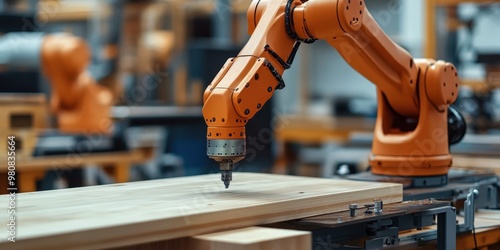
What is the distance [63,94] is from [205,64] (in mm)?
2168

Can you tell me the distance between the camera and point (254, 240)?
1.85 m

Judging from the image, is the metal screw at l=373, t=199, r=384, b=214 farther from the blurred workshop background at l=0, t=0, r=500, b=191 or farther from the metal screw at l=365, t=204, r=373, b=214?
the blurred workshop background at l=0, t=0, r=500, b=191

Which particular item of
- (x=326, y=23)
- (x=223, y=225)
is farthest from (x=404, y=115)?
(x=223, y=225)

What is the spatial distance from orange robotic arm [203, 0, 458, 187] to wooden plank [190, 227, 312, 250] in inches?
14.5

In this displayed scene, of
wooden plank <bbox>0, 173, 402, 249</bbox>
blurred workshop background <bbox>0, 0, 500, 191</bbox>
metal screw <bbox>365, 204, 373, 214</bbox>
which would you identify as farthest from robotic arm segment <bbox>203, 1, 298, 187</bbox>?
blurred workshop background <bbox>0, 0, 500, 191</bbox>

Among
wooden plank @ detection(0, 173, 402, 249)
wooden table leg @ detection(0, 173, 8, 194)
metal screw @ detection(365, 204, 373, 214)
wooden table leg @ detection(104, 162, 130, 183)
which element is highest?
wooden plank @ detection(0, 173, 402, 249)

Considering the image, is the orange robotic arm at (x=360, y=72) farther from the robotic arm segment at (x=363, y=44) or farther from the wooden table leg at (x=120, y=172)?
the wooden table leg at (x=120, y=172)

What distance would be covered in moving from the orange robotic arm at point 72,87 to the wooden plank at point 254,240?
4086 mm

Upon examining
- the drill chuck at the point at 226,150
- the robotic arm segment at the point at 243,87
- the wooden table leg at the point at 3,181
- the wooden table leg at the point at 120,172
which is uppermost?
the robotic arm segment at the point at 243,87

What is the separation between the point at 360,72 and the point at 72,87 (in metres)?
3.54

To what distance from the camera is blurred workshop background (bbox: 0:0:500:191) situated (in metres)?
5.56

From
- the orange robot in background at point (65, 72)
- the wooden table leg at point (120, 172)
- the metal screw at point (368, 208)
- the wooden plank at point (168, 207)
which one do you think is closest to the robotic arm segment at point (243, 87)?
the wooden plank at point (168, 207)

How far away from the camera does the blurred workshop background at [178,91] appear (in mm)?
5559

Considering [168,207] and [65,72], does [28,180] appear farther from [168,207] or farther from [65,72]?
[168,207]
